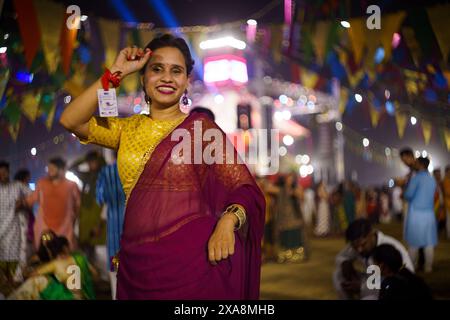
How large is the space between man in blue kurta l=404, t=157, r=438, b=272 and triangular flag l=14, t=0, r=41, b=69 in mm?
3843

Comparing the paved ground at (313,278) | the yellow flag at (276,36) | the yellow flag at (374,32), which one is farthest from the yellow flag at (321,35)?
the paved ground at (313,278)

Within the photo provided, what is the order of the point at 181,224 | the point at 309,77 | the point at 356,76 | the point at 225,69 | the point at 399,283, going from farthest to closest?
the point at 225,69 < the point at 309,77 < the point at 356,76 < the point at 399,283 < the point at 181,224

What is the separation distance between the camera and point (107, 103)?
1604 millimetres

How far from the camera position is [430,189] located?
4.78m

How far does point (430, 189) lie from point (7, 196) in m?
4.06

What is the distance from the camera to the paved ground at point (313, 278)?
164 inches

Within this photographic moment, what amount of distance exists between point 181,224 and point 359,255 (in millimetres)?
2037

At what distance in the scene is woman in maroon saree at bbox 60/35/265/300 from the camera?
56.3 inches

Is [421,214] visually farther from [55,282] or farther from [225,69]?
[225,69]

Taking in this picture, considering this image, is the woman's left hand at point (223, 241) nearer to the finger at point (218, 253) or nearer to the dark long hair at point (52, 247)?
the finger at point (218, 253)

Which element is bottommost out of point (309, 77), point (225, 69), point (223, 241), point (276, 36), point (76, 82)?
point (223, 241)

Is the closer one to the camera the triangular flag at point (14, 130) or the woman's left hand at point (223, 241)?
the woman's left hand at point (223, 241)

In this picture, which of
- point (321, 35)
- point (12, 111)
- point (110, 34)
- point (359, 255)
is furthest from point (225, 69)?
point (359, 255)
